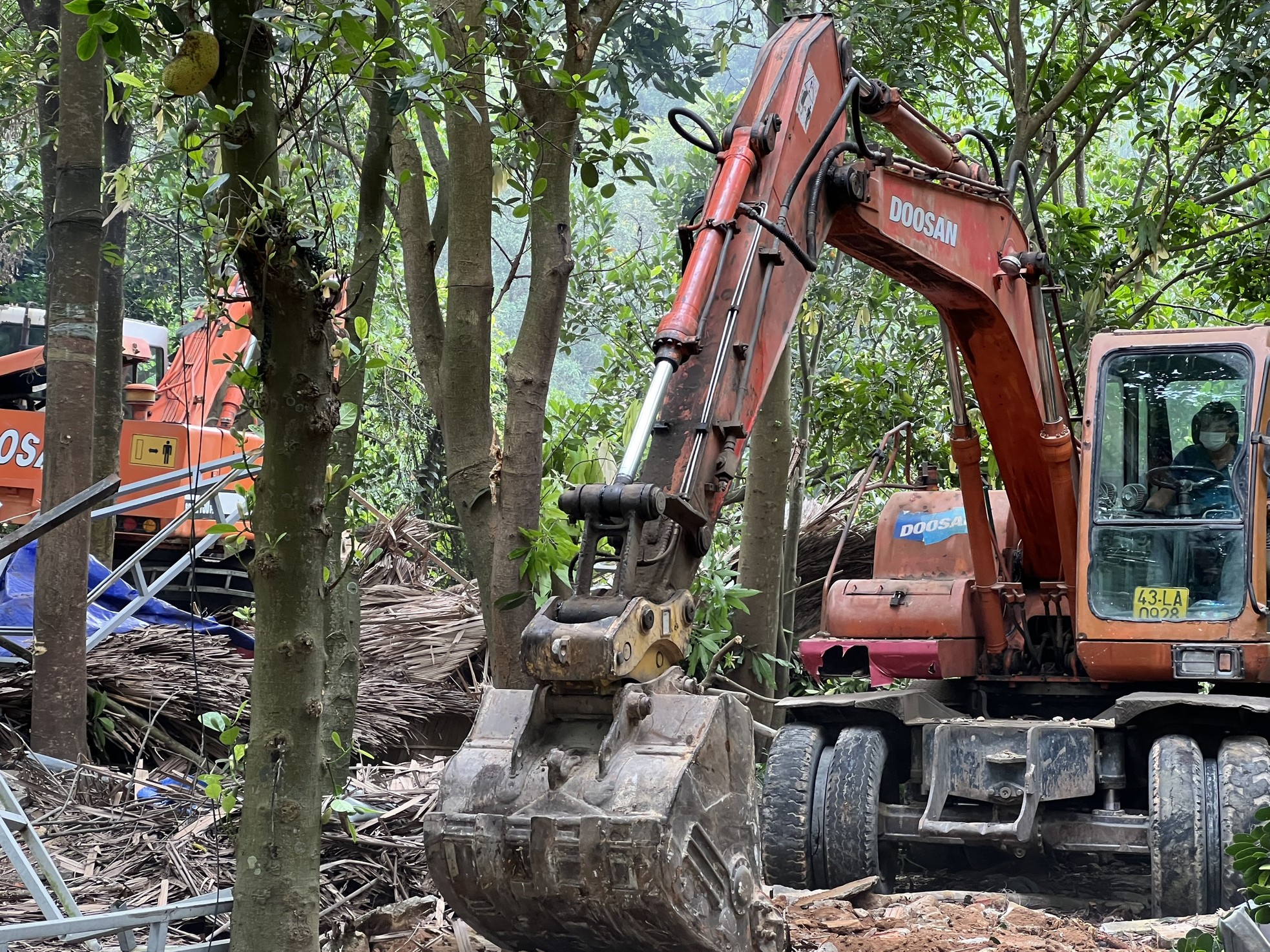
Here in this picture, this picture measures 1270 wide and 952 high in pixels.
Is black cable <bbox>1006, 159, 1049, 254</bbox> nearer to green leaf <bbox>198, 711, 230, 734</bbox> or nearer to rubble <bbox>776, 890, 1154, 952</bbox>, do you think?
rubble <bbox>776, 890, 1154, 952</bbox>

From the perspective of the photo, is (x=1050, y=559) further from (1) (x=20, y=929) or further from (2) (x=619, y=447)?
(1) (x=20, y=929)

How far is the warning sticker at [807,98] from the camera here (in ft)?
18.9

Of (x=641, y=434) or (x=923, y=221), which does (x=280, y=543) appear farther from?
(x=923, y=221)

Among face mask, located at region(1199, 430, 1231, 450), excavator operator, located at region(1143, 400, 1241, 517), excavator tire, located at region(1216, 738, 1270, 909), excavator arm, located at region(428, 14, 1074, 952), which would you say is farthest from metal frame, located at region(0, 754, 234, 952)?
face mask, located at region(1199, 430, 1231, 450)

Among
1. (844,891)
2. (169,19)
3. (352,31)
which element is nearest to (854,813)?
(844,891)

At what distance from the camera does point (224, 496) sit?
12852mm

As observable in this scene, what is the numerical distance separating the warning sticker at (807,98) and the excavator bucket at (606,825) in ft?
8.21

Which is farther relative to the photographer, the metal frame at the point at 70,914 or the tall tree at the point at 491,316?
the tall tree at the point at 491,316

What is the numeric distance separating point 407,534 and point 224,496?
2.58 m

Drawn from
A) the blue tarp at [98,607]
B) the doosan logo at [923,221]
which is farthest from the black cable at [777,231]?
the blue tarp at [98,607]

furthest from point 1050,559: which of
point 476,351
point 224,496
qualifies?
point 224,496

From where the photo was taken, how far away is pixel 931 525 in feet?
28.5

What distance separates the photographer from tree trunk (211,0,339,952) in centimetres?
362

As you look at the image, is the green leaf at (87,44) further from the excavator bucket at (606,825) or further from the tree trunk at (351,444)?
the excavator bucket at (606,825)
